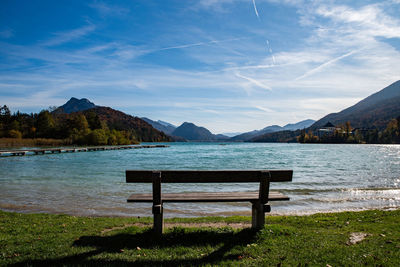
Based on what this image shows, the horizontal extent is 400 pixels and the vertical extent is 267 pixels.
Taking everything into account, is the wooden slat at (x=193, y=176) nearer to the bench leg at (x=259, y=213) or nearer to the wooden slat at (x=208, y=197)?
the wooden slat at (x=208, y=197)

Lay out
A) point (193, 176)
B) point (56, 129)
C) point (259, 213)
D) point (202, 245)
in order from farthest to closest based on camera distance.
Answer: point (56, 129) → point (259, 213) → point (193, 176) → point (202, 245)

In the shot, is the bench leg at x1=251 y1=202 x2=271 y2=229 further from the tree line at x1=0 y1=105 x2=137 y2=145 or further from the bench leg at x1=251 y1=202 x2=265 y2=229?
the tree line at x1=0 y1=105 x2=137 y2=145

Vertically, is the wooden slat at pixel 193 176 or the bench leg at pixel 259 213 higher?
the wooden slat at pixel 193 176

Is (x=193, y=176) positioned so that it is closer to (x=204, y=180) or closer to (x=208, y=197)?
(x=204, y=180)

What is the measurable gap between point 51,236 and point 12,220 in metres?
3.04

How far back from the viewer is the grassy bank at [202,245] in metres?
4.32

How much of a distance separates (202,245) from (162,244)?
2.59 feet

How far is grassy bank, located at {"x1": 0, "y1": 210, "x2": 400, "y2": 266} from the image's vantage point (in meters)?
4.32

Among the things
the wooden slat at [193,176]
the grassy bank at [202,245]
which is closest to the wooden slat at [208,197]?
the wooden slat at [193,176]

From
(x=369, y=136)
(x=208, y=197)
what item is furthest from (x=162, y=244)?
(x=369, y=136)

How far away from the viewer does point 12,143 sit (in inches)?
3214

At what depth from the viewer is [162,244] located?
5.16 metres

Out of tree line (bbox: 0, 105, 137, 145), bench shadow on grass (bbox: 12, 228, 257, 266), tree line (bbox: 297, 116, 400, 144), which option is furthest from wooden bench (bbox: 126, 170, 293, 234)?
tree line (bbox: 297, 116, 400, 144)

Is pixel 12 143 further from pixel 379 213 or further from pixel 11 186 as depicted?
pixel 379 213
